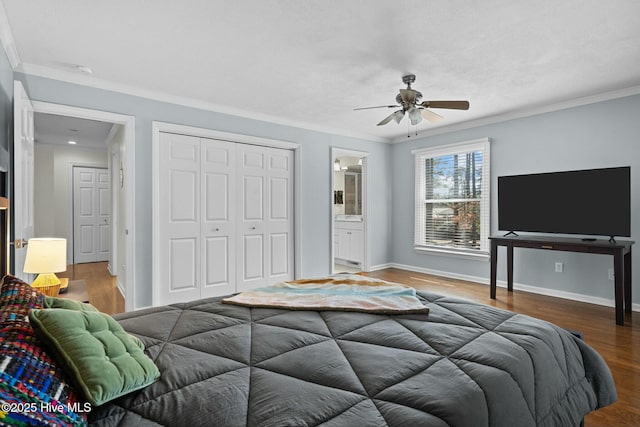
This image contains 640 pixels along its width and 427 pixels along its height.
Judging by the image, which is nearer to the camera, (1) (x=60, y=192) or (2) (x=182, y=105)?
(2) (x=182, y=105)

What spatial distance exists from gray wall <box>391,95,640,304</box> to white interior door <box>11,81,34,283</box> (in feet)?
17.2

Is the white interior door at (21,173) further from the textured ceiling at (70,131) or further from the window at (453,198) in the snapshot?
the window at (453,198)

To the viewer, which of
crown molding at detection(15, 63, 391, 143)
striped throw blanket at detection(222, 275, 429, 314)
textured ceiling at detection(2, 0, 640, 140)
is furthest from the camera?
crown molding at detection(15, 63, 391, 143)

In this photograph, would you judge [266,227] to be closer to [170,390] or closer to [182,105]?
[182,105]

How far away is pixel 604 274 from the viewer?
155 inches

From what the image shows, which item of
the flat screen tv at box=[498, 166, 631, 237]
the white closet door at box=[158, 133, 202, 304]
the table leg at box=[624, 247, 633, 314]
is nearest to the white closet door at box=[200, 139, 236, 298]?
the white closet door at box=[158, 133, 202, 304]

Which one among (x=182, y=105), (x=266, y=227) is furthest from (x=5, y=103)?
(x=266, y=227)

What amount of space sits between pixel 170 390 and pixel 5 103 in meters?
2.98

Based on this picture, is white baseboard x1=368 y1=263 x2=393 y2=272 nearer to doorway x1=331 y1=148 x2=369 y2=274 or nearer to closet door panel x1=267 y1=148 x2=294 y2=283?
doorway x1=331 y1=148 x2=369 y2=274

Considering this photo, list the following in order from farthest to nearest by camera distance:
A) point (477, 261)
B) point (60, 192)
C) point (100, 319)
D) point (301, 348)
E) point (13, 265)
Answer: point (60, 192)
point (477, 261)
point (13, 265)
point (301, 348)
point (100, 319)

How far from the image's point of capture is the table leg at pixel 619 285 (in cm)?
331

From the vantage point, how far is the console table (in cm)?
336

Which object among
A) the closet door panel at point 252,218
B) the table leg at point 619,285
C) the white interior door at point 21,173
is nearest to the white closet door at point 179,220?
the closet door panel at point 252,218

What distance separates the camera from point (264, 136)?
4727 millimetres
